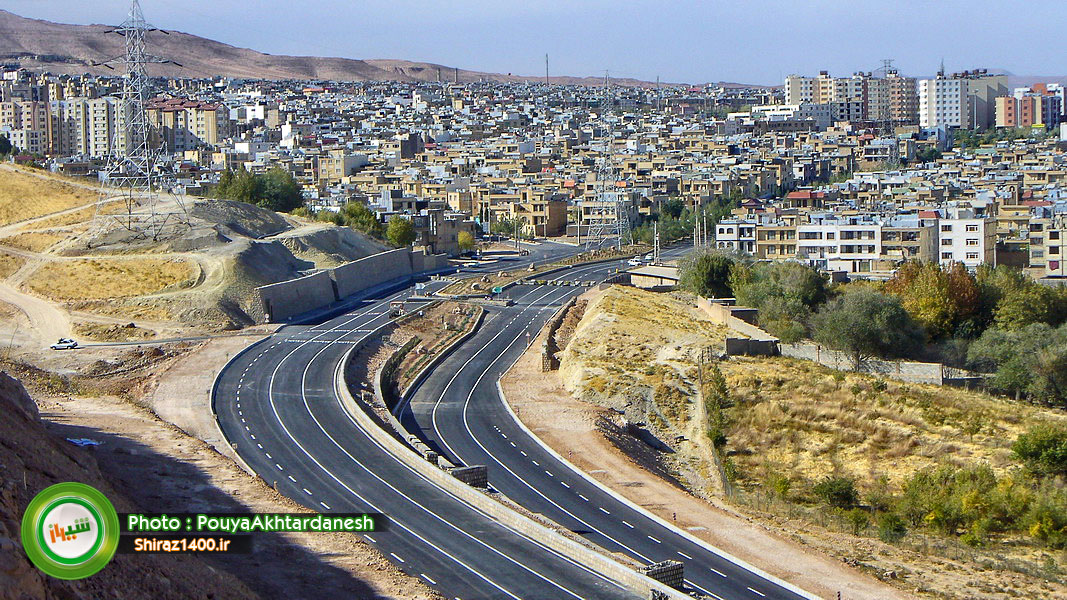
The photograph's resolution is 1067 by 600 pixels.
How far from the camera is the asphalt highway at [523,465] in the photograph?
70.2ft

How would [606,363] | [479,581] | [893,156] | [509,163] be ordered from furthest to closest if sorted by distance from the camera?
1. [893,156]
2. [509,163]
3. [606,363]
4. [479,581]

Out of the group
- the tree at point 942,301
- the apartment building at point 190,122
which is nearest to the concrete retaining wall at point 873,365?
the tree at point 942,301

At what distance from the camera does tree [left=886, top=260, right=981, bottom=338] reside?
39312 millimetres

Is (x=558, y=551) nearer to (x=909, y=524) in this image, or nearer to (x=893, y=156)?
(x=909, y=524)

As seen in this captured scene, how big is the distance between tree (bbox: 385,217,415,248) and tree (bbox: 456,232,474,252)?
4629 millimetres

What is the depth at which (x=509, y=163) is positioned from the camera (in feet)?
350

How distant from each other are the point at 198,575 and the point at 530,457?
12661 mm

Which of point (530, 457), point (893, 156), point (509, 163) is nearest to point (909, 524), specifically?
point (530, 457)

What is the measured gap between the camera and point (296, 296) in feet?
148

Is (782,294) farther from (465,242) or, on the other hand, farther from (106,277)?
(465,242)

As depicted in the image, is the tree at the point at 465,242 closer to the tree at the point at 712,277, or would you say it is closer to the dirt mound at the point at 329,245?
the dirt mound at the point at 329,245

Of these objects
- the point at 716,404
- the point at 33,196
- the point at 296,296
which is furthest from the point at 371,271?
the point at 716,404

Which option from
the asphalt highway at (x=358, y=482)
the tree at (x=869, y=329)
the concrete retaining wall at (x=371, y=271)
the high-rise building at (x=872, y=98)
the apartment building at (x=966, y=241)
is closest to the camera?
the asphalt highway at (x=358, y=482)

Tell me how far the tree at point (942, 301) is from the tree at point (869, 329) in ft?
6.77
